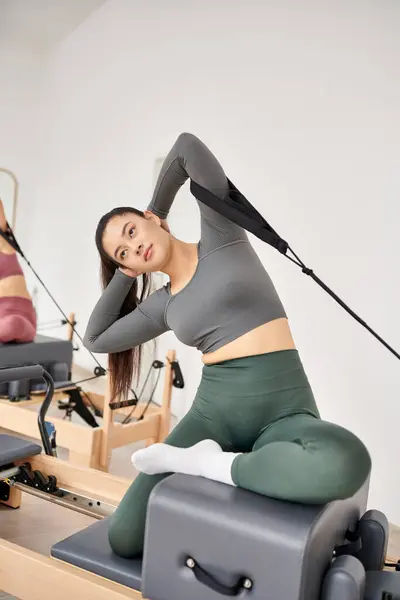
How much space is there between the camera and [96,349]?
1645mm

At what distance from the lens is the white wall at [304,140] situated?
269 cm

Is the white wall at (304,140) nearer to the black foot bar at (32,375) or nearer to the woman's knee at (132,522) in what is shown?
the black foot bar at (32,375)

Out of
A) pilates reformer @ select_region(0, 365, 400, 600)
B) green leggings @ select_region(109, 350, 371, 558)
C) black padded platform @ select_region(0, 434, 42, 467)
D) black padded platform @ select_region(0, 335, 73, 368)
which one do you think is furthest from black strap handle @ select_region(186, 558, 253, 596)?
black padded platform @ select_region(0, 335, 73, 368)

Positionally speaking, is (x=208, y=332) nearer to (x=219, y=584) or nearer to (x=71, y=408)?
(x=219, y=584)

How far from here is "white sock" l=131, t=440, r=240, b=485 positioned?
4.37ft

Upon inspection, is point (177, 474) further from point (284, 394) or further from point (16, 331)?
point (16, 331)

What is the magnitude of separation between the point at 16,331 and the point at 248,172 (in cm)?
150

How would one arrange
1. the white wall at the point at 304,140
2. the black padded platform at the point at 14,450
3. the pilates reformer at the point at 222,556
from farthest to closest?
1. the white wall at the point at 304,140
2. the black padded platform at the point at 14,450
3. the pilates reformer at the point at 222,556

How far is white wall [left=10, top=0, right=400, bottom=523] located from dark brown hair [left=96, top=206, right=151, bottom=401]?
1.31 m

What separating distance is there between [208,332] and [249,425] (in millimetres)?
234

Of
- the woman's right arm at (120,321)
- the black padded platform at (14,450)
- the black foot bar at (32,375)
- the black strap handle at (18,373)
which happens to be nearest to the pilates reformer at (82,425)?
the black foot bar at (32,375)

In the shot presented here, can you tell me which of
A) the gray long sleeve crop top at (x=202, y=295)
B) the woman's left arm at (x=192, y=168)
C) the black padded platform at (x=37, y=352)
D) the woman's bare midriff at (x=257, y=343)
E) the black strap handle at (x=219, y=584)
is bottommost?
the black strap handle at (x=219, y=584)

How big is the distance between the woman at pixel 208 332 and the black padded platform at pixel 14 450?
0.75m

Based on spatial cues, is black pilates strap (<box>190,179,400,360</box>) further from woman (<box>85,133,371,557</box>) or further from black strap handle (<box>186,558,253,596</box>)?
black strap handle (<box>186,558,253,596</box>)
